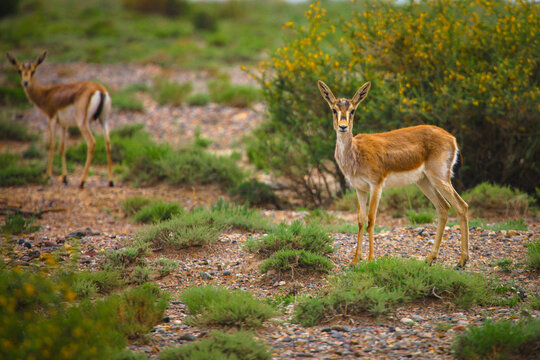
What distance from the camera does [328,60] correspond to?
1052 cm

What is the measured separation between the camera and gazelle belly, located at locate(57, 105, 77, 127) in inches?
493

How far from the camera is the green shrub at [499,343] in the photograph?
178 inches

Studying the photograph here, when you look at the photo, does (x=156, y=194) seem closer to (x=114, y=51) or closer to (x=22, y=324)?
(x=22, y=324)

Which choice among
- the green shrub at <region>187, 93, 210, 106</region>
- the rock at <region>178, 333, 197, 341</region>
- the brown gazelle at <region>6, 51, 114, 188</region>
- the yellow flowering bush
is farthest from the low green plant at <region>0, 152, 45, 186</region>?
the rock at <region>178, 333, 197, 341</region>

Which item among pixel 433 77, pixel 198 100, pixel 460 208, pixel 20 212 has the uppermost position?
pixel 433 77

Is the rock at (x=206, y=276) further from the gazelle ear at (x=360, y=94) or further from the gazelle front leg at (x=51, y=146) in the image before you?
the gazelle front leg at (x=51, y=146)

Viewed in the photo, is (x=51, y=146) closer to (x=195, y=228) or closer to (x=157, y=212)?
(x=157, y=212)

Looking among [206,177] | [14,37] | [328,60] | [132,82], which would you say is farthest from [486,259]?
[14,37]

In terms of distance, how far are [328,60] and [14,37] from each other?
33.3m

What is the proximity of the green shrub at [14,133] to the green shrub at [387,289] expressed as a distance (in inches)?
507

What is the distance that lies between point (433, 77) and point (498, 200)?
8.49 ft

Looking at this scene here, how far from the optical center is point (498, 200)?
31.8ft

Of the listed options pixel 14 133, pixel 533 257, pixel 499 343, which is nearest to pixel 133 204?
pixel 533 257

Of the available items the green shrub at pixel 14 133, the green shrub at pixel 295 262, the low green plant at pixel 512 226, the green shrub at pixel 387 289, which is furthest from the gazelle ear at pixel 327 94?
the green shrub at pixel 14 133
